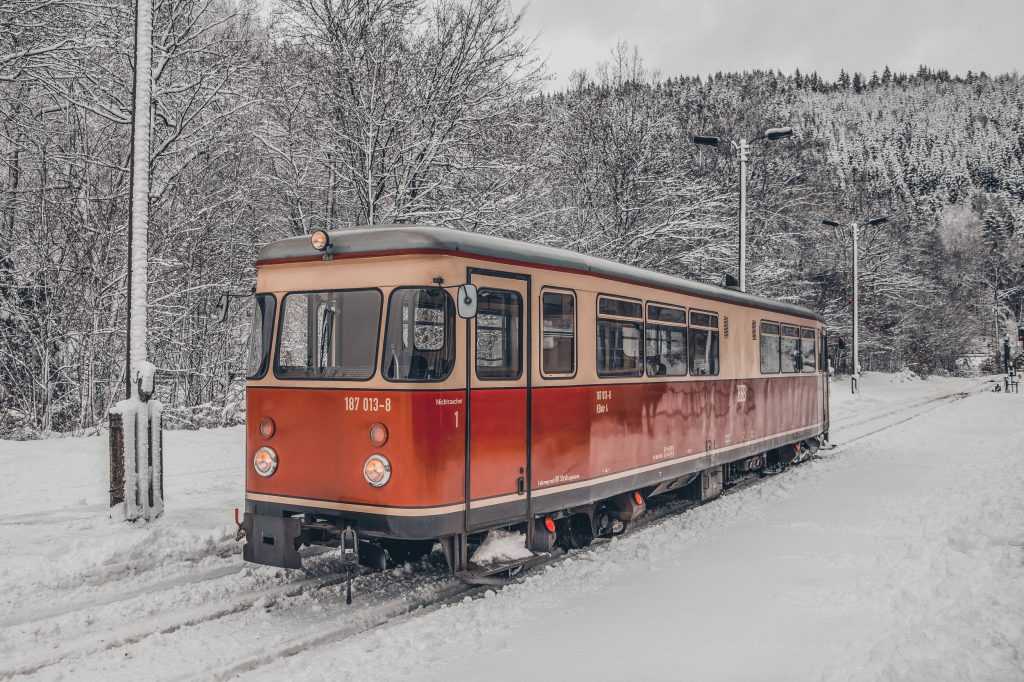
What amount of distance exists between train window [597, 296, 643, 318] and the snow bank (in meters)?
2.40

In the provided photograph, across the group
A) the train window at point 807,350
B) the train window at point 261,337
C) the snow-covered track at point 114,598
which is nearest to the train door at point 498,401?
the train window at point 261,337

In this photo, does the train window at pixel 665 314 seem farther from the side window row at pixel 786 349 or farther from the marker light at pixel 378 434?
the marker light at pixel 378 434

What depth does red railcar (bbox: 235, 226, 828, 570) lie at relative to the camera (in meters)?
6.75

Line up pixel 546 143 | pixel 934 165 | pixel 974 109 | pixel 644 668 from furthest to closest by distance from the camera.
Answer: pixel 974 109 → pixel 934 165 → pixel 546 143 → pixel 644 668

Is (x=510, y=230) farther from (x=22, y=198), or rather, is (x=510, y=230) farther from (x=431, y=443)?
(x=431, y=443)

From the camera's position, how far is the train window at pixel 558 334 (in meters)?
7.84

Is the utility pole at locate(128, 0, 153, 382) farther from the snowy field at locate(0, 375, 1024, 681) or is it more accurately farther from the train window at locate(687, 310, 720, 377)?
the train window at locate(687, 310, 720, 377)

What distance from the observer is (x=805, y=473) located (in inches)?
590

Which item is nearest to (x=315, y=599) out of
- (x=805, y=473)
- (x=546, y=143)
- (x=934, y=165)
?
(x=805, y=473)

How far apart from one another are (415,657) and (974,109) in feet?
680

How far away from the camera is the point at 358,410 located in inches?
270

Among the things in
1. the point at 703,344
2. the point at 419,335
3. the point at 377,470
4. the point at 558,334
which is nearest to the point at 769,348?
the point at 703,344

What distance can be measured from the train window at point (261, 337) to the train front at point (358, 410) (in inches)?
3.0

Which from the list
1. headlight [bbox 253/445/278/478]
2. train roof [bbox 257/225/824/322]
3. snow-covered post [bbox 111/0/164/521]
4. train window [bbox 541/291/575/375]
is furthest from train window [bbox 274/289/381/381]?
snow-covered post [bbox 111/0/164/521]
